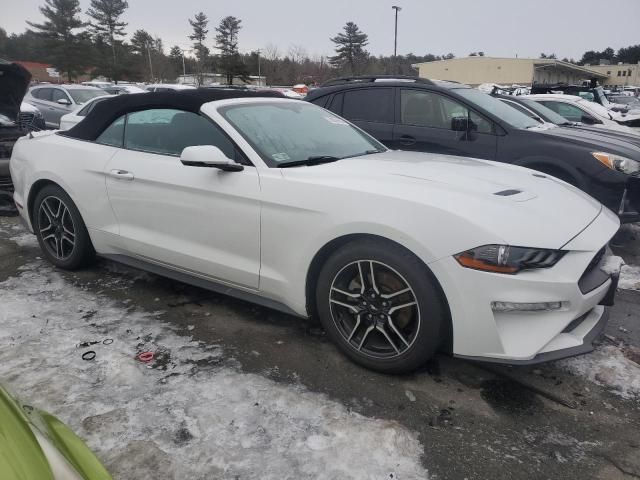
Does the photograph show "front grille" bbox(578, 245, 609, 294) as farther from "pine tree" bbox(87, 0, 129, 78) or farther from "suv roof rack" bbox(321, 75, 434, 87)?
"pine tree" bbox(87, 0, 129, 78)

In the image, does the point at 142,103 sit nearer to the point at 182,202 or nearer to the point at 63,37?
the point at 182,202

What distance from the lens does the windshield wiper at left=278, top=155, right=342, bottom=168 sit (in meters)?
3.18

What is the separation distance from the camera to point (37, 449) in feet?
4.28

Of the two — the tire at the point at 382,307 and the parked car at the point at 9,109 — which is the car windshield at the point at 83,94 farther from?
the tire at the point at 382,307

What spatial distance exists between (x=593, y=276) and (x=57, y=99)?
51.4 ft

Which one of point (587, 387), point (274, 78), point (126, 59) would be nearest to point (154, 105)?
point (587, 387)

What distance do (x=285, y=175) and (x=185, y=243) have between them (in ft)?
3.00

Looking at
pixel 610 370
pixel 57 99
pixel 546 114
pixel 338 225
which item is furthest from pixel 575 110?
pixel 57 99

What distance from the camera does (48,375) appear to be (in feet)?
9.20

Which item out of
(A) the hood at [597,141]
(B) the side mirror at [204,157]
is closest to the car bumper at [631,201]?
(A) the hood at [597,141]

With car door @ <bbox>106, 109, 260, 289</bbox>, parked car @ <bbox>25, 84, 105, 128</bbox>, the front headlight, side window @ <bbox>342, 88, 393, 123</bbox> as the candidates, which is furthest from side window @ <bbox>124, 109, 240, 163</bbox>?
parked car @ <bbox>25, 84, 105, 128</bbox>

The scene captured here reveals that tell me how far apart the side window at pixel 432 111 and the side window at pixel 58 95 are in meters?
12.3

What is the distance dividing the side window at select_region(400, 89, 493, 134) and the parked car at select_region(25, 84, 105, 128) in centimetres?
1170

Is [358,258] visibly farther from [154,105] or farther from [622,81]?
[622,81]
